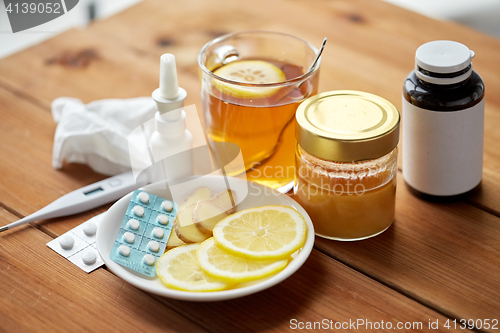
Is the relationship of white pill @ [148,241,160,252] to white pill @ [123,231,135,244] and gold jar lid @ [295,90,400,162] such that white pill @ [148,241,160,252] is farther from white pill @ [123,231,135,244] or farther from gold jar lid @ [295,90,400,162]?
gold jar lid @ [295,90,400,162]

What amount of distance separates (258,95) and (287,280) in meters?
0.24

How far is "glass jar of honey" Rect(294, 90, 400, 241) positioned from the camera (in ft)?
2.03

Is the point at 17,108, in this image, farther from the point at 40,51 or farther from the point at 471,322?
the point at 471,322

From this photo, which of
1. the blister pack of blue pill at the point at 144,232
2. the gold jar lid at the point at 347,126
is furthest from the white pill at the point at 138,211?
the gold jar lid at the point at 347,126

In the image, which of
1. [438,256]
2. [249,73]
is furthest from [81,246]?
[438,256]

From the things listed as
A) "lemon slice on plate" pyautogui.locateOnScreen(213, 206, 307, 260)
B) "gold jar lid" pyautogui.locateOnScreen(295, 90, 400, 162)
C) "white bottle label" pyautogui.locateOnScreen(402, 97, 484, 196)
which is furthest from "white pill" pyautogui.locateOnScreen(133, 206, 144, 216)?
"white bottle label" pyautogui.locateOnScreen(402, 97, 484, 196)

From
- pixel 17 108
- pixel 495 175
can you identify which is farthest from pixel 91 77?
pixel 495 175

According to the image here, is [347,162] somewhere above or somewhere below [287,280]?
above

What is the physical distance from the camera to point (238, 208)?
714 mm

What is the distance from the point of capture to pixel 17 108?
3.11 feet

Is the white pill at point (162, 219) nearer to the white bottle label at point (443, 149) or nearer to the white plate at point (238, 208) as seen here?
the white plate at point (238, 208)

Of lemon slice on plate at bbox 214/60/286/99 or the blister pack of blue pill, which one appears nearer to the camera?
the blister pack of blue pill

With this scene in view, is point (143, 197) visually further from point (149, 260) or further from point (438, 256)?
point (438, 256)

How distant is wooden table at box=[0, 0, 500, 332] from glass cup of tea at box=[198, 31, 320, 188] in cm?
16
